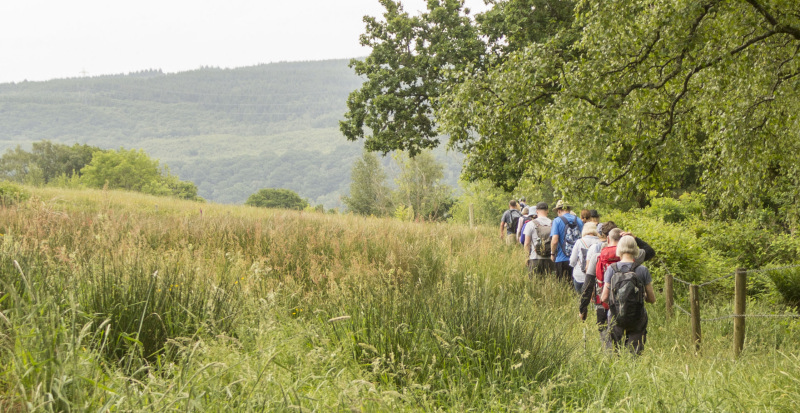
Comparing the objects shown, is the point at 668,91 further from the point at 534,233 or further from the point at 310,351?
the point at 310,351

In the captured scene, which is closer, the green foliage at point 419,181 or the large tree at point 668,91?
the large tree at point 668,91

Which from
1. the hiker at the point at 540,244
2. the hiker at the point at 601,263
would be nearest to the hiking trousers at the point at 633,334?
the hiker at the point at 601,263

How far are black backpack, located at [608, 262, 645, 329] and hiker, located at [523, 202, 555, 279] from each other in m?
3.19

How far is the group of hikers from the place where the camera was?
5793 millimetres

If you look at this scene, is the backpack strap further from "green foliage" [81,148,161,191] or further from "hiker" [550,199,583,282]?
"green foliage" [81,148,161,191]

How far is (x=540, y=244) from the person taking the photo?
914 centimetres

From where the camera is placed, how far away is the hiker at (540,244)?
912 cm

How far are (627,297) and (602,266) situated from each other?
2.78 ft

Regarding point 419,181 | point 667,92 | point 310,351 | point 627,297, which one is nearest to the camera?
point 310,351

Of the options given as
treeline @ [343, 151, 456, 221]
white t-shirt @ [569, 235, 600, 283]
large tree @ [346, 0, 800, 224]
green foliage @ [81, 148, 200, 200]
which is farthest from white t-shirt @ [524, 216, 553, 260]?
green foliage @ [81, 148, 200, 200]

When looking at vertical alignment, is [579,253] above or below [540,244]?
above

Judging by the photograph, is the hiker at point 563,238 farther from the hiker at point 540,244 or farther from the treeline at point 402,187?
the treeline at point 402,187

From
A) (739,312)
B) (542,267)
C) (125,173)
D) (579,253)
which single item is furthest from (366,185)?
(739,312)

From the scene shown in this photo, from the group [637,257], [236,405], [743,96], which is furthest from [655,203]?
[236,405]
